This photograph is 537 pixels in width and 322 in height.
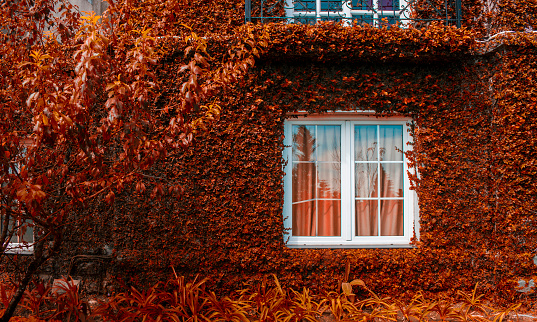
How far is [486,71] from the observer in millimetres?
3996

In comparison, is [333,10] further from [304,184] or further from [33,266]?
[33,266]

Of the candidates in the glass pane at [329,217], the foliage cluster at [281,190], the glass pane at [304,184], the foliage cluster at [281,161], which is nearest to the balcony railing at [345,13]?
the foliage cluster at [281,161]

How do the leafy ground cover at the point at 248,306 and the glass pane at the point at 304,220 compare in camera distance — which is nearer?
the leafy ground cover at the point at 248,306

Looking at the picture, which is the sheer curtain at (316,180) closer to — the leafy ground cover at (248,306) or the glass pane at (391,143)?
the glass pane at (391,143)

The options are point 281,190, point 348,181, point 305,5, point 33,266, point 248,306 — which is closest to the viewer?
point 33,266

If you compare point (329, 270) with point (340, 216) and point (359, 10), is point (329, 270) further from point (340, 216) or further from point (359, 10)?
point (359, 10)

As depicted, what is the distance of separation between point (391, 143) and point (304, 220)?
63.0 inches

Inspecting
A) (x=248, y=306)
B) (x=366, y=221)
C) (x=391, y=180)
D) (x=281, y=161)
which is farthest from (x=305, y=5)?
(x=248, y=306)

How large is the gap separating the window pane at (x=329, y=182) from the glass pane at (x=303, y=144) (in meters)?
0.23

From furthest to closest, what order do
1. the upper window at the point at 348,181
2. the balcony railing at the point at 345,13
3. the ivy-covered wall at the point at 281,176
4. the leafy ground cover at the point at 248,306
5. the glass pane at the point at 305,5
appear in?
the glass pane at the point at 305,5, the upper window at the point at 348,181, the balcony railing at the point at 345,13, the ivy-covered wall at the point at 281,176, the leafy ground cover at the point at 248,306

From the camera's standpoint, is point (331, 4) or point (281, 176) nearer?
point (281, 176)

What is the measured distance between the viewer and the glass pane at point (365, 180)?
4305 millimetres

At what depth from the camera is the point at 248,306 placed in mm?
3658

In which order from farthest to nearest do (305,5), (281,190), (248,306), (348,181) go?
(305,5) → (348,181) → (281,190) → (248,306)
